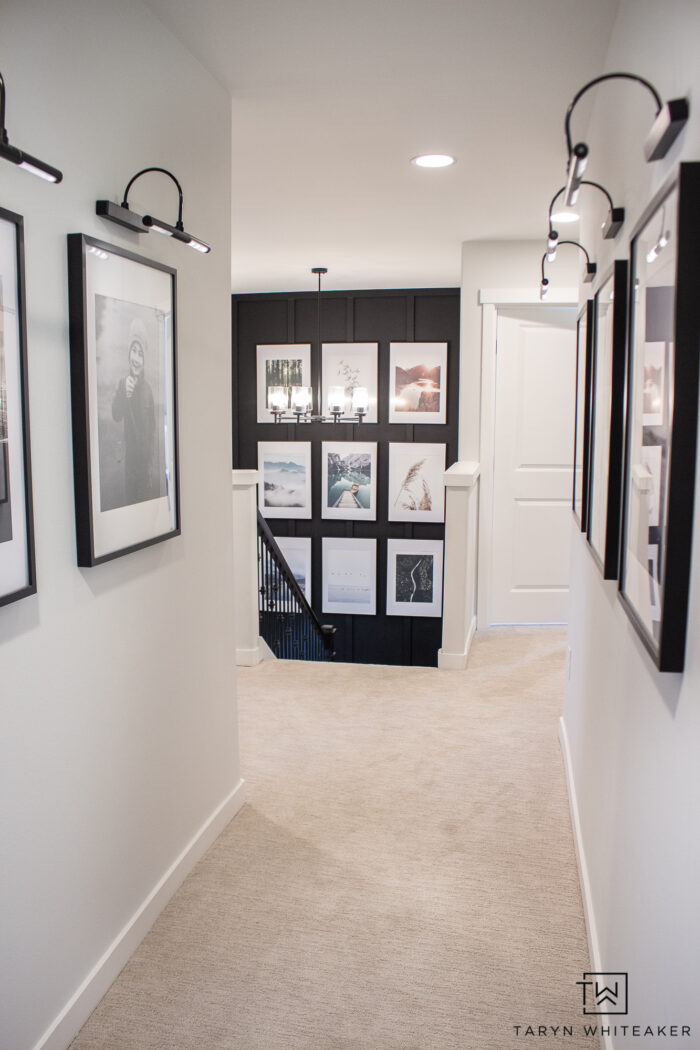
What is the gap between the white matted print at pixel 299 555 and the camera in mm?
7648

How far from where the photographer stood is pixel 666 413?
123 centimetres

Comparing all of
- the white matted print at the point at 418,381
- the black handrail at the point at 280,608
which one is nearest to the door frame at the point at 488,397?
the black handrail at the point at 280,608

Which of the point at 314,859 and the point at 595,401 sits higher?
the point at 595,401

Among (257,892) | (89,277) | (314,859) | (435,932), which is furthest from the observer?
(314,859)

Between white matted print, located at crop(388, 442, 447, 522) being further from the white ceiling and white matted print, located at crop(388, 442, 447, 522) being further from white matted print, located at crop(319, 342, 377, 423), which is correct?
the white ceiling

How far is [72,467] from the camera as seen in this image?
6.06 feet

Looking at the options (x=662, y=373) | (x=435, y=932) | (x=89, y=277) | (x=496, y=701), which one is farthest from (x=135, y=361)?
(x=496, y=701)

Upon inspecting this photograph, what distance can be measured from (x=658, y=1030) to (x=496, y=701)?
294cm

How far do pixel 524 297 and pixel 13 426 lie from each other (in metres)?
4.12

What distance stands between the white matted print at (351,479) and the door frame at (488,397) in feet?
7.40

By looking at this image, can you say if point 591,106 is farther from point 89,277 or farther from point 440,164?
point 89,277

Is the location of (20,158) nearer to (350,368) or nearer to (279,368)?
(350,368)

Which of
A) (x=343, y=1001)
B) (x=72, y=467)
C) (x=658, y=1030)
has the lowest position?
(x=343, y=1001)

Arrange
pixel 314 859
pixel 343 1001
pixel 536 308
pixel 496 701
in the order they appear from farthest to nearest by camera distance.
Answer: pixel 536 308 < pixel 496 701 < pixel 314 859 < pixel 343 1001
